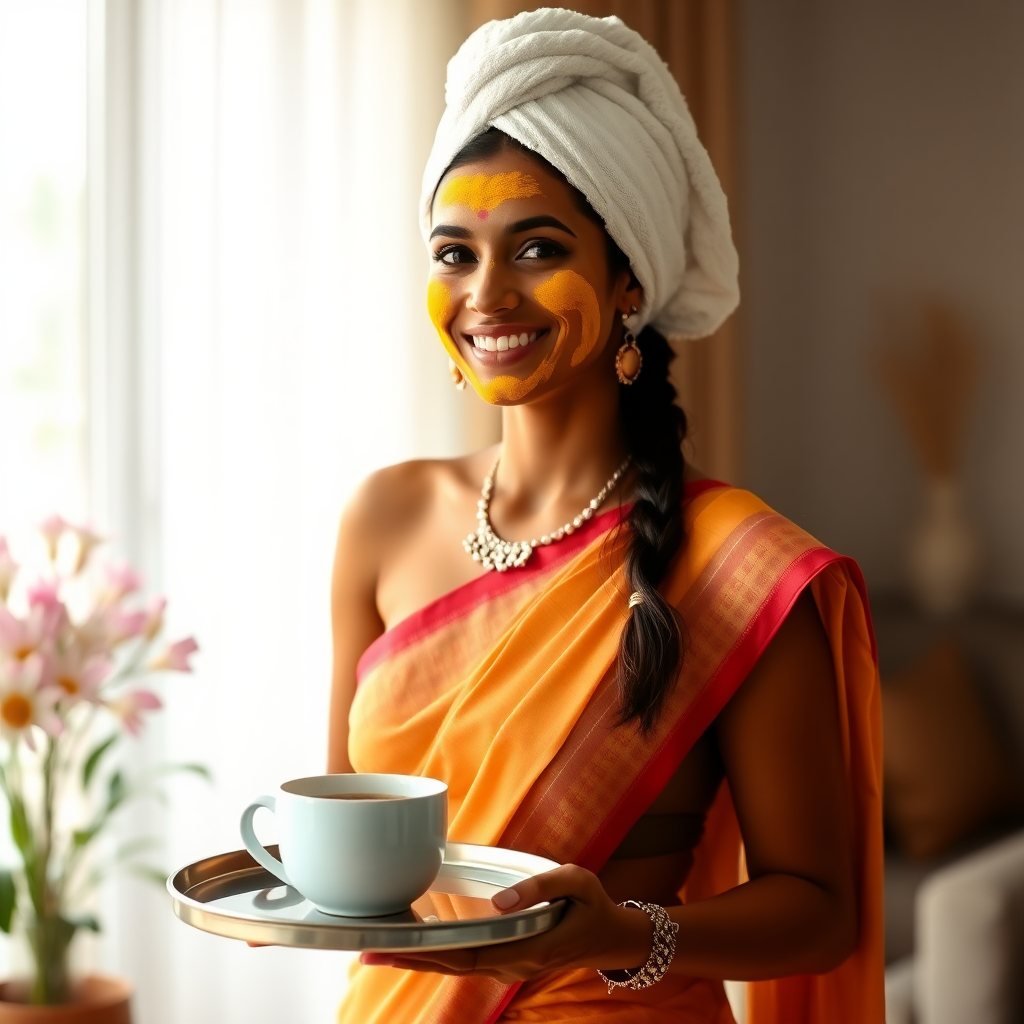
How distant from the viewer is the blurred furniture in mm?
2225

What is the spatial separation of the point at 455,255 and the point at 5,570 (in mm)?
889

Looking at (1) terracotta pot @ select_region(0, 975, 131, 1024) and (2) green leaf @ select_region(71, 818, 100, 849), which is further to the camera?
(2) green leaf @ select_region(71, 818, 100, 849)

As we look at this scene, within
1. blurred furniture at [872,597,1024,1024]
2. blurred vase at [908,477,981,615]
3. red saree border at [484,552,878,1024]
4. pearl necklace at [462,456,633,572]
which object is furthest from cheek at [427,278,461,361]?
blurred vase at [908,477,981,615]

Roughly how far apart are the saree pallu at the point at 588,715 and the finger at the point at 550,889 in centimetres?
25

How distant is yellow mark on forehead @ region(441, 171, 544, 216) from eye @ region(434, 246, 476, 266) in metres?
0.05

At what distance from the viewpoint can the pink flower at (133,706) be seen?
189cm

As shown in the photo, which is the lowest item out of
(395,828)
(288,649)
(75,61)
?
(288,649)

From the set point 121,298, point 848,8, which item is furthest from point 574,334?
point 848,8

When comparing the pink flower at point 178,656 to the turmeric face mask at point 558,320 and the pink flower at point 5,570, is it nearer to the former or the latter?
the pink flower at point 5,570

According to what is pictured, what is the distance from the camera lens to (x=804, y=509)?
380cm

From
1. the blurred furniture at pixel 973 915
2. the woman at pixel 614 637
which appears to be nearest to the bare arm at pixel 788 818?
the woman at pixel 614 637

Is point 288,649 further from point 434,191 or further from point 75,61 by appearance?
point 434,191

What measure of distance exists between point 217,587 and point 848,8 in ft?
8.03

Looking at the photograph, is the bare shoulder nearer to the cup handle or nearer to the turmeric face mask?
the turmeric face mask
